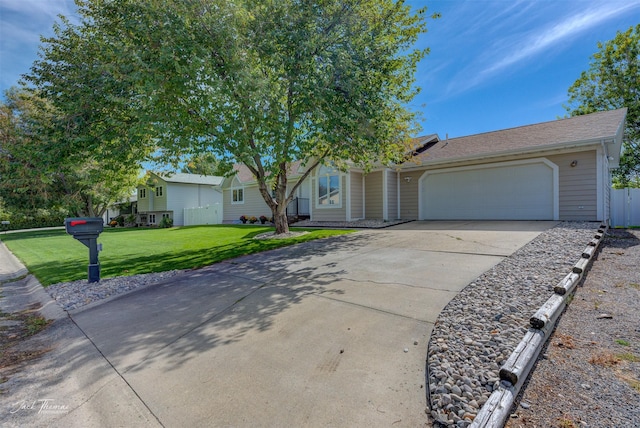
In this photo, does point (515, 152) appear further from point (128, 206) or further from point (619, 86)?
point (128, 206)

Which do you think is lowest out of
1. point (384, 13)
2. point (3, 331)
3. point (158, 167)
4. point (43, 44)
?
point (3, 331)

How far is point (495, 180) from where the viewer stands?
12.4m

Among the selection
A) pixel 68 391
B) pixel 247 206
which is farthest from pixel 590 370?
pixel 247 206

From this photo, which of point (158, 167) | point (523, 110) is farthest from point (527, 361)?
point (523, 110)

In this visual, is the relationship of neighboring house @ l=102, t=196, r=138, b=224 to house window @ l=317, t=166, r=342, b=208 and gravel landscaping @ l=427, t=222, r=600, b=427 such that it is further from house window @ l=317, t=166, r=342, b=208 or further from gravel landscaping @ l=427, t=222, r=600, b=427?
gravel landscaping @ l=427, t=222, r=600, b=427

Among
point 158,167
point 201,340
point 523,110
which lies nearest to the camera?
point 201,340

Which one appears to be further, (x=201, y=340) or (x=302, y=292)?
(x=302, y=292)

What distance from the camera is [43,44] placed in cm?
873

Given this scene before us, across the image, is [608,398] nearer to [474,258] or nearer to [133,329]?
[474,258]

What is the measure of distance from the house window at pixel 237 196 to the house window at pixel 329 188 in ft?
25.9

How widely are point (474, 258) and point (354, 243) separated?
11.4ft

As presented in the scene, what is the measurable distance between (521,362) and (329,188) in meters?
14.0

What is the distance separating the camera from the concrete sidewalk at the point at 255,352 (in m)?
2.16

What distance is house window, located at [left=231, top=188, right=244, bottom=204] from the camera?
72.0 feet
